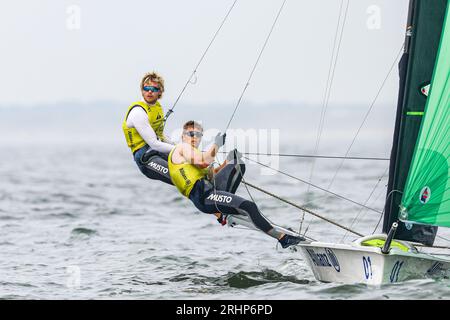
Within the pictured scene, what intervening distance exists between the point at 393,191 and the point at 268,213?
9.80 metres

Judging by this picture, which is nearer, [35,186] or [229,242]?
[229,242]

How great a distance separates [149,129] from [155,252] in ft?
13.3

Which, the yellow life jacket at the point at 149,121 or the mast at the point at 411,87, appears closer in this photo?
the mast at the point at 411,87

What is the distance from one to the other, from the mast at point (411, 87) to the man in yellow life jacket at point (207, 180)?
1057 mm

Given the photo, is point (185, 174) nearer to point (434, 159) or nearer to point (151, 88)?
point (151, 88)

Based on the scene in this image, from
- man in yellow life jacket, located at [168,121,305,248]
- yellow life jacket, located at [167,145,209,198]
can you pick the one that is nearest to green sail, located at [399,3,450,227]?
man in yellow life jacket, located at [168,121,305,248]

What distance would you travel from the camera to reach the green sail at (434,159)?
9.06 m

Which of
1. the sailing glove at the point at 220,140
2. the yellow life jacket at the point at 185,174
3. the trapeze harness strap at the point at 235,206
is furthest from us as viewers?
the yellow life jacket at the point at 185,174

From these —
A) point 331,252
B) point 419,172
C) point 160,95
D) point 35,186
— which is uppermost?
point 160,95

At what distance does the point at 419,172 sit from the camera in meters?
9.19

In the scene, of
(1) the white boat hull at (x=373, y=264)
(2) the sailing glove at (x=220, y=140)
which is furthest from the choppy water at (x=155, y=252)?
(2) the sailing glove at (x=220, y=140)

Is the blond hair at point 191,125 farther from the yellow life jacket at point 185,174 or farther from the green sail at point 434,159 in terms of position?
the green sail at point 434,159
